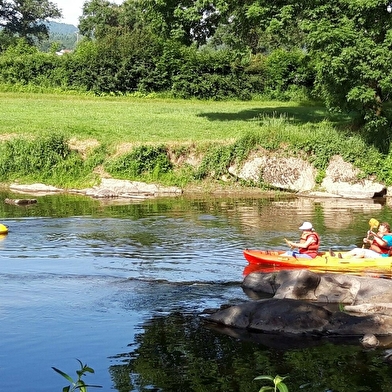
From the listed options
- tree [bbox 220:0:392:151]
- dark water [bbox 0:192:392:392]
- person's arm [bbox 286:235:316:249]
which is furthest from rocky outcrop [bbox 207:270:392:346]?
tree [bbox 220:0:392:151]

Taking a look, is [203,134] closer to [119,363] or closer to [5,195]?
[5,195]

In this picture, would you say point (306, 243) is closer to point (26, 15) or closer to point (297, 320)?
point (297, 320)

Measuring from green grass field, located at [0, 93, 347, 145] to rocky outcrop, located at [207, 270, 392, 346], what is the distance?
1545 centimetres

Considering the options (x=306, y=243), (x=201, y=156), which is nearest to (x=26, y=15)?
(x=201, y=156)

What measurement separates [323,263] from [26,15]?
65.5m

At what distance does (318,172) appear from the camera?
28.2 meters

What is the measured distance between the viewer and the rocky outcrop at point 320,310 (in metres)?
12.6

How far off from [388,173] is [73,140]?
11040mm

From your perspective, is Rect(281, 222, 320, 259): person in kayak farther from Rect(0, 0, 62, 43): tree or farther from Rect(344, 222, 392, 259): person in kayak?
Rect(0, 0, 62, 43): tree

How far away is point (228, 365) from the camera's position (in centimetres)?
1121

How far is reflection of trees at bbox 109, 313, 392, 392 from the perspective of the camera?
10531 millimetres

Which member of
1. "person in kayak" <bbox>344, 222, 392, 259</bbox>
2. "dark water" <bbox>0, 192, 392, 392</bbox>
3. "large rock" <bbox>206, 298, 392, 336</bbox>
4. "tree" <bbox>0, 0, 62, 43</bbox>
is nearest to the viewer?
"dark water" <bbox>0, 192, 392, 392</bbox>

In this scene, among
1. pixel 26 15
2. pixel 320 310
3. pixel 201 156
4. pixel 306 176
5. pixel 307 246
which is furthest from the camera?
pixel 26 15

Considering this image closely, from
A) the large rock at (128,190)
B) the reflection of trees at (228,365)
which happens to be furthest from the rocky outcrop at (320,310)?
the large rock at (128,190)
